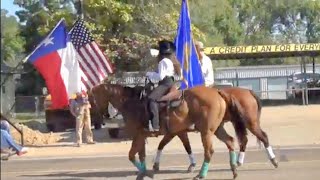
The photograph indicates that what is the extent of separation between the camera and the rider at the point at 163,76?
37.8 ft

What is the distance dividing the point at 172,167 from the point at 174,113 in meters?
2.44

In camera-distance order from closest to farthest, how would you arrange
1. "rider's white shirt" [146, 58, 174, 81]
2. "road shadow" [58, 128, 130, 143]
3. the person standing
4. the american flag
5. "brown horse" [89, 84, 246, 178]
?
1. "rider's white shirt" [146, 58, 174, 81]
2. "brown horse" [89, 84, 246, 178]
3. the american flag
4. the person standing
5. "road shadow" [58, 128, 130, 143]

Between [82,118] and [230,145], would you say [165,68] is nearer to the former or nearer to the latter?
[230,145]

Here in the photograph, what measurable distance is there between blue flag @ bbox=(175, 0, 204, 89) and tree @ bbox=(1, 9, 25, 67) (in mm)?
8007

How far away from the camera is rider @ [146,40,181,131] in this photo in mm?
11516

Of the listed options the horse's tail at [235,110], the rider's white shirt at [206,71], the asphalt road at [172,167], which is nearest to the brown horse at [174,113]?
the horse's tail at [235,110]

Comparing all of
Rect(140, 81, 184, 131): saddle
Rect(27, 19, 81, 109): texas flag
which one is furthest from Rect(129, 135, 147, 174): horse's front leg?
Rect(27, 19, 81, 109): texas flag

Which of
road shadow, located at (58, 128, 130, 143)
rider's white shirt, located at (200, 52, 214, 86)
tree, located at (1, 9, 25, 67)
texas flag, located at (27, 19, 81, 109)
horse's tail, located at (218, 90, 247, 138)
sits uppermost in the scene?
tree, located at (1, 9, 25, 67)

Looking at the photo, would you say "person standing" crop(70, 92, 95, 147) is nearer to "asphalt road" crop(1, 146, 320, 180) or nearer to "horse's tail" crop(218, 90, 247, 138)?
"asphalt road" crop(1, 146, 320, 180)

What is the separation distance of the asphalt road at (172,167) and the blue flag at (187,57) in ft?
5.72

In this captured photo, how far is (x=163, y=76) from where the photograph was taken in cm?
1155

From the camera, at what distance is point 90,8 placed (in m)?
29.5

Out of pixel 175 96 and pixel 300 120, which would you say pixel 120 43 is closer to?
pixel 300 120

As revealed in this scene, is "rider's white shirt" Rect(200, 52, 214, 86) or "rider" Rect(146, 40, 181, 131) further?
"rider's white shirt" Rect(200, 52, 214, 86)
